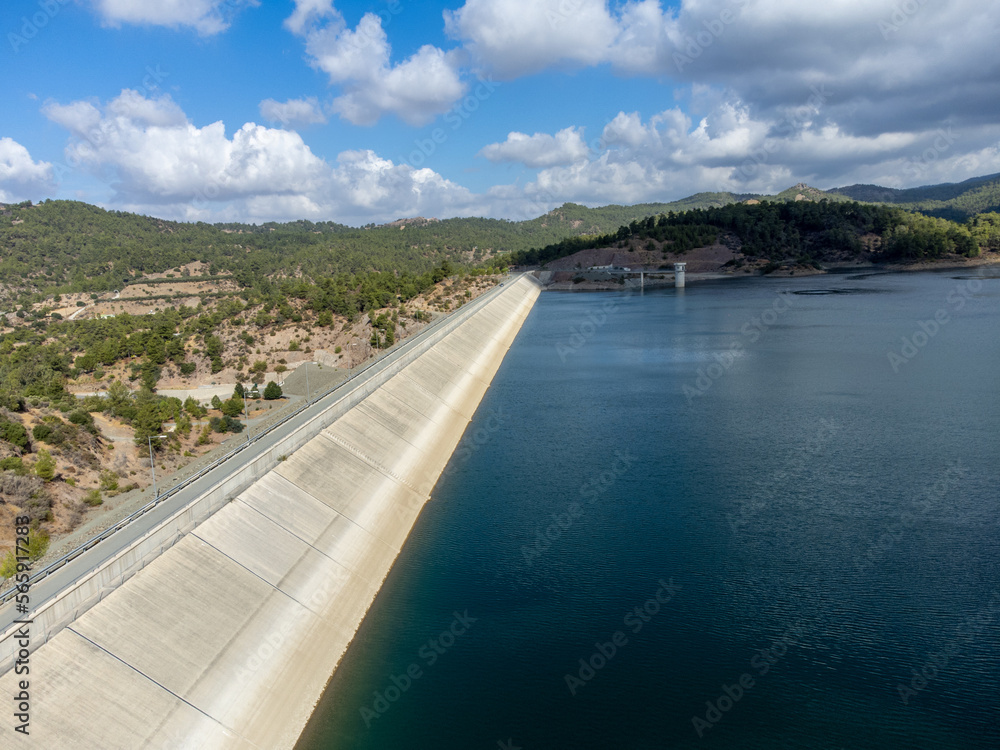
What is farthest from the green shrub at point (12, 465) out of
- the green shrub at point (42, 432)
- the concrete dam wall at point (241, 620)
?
the concrete dam wall at point (241, 620)

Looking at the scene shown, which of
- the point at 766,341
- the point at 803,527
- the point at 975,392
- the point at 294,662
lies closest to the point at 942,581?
the point at 803,527

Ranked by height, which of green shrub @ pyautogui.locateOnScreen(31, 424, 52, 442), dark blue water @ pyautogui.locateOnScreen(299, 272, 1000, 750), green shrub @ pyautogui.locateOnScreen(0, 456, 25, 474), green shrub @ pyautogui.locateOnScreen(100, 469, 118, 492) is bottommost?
dark blue water @ pyautogui.locateOnScreen(299, 272, 1000, 750)

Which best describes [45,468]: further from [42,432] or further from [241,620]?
[241,620]

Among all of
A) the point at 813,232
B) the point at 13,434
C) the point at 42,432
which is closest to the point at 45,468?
the point at 13,434

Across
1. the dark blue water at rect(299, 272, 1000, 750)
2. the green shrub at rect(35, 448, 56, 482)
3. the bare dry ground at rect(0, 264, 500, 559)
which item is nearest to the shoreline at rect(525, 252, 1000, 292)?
the bare dry ground at rect(0, 264, 500, 559)

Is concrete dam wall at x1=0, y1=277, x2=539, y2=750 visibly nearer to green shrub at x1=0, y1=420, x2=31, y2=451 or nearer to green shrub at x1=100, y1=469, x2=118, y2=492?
green shrub at x1=100, y1=469, x2=118, y2=492

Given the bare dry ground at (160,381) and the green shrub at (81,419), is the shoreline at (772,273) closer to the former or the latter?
the bare dry ground at (160,381)
